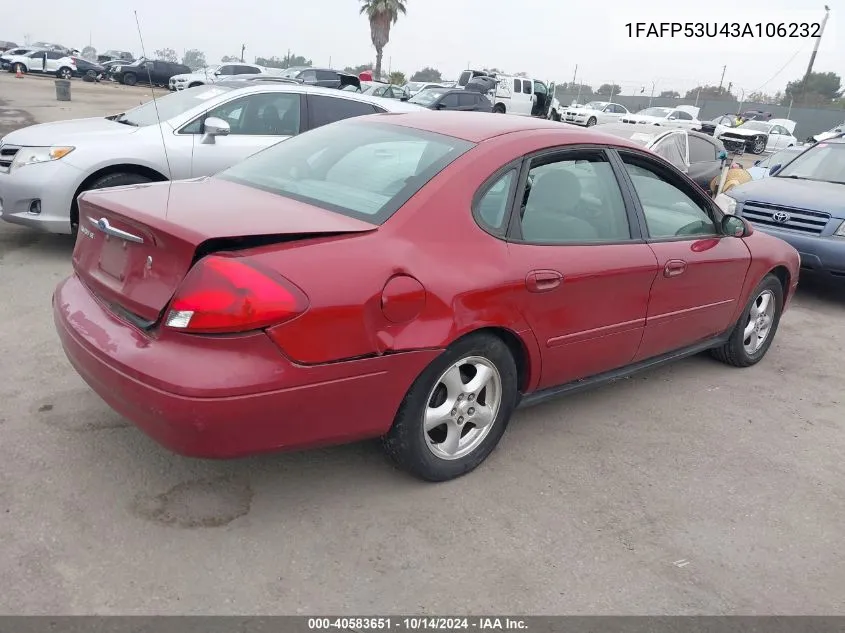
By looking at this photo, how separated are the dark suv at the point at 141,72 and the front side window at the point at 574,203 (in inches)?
1493

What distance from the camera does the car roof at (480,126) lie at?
11.1ft

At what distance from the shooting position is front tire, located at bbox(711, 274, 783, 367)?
15.6 ft

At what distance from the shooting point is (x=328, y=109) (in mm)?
7012

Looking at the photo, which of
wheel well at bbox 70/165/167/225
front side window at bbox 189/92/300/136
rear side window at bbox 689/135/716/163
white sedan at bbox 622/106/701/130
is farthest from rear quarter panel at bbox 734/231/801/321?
white sedan at bbox 622/106/701/130

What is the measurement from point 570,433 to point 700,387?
4.30ft

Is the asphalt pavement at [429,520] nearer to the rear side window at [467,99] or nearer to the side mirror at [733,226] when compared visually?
the side mirror at [733,226]

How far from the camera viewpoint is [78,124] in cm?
650

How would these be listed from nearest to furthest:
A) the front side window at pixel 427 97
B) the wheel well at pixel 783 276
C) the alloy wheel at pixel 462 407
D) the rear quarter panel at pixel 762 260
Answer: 1. the alloy wheel at pixel 462 407
2. the rear quarter panel at pixel 762 260
3. the wheel well at pixel 783 276
4. the front side window at pixel 427 97

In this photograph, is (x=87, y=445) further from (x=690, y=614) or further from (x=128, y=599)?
(x=690, y=614)

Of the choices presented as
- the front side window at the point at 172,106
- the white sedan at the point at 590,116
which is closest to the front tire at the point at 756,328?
the front side window at the point at 172,106

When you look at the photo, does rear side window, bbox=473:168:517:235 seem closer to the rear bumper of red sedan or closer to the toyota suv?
the rear bumper of red sedan

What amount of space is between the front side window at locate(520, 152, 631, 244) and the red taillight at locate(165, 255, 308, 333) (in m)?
1.26

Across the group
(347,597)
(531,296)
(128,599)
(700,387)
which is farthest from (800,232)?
(128,599)

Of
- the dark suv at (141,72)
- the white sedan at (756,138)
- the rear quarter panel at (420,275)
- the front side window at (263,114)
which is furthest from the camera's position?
the dark suv at (141,72)
